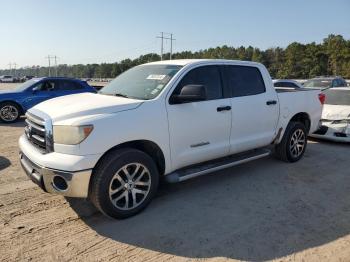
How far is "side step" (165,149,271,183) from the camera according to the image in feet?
14.9

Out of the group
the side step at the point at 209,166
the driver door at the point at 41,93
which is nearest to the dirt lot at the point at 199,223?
the side step at the point at 209,166

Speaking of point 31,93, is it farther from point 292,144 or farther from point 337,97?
point 337,97

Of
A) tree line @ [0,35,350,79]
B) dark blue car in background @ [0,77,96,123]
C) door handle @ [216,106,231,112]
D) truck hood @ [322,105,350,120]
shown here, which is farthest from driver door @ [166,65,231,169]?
tree line @ [0,35,350,79]

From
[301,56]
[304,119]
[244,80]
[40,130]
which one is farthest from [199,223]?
[301,56]

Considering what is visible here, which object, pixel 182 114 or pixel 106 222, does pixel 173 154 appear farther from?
pixel 106 222

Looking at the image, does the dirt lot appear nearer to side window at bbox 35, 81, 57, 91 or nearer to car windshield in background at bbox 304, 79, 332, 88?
side window at bbox 35, 81, 57, 91

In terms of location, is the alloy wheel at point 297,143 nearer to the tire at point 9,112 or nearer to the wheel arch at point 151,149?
the wheel arch at point 151,149

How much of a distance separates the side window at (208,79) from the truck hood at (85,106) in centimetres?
92

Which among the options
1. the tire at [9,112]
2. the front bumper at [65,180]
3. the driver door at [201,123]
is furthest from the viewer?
the tire at [9,112]

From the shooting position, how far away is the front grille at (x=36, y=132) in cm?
402

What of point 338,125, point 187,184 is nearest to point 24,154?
point 187,184

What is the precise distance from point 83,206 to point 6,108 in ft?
28.4

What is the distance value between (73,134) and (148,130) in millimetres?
891

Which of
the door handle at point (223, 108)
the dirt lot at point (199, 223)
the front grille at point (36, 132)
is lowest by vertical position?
the dirt lot at point (199, 223)
